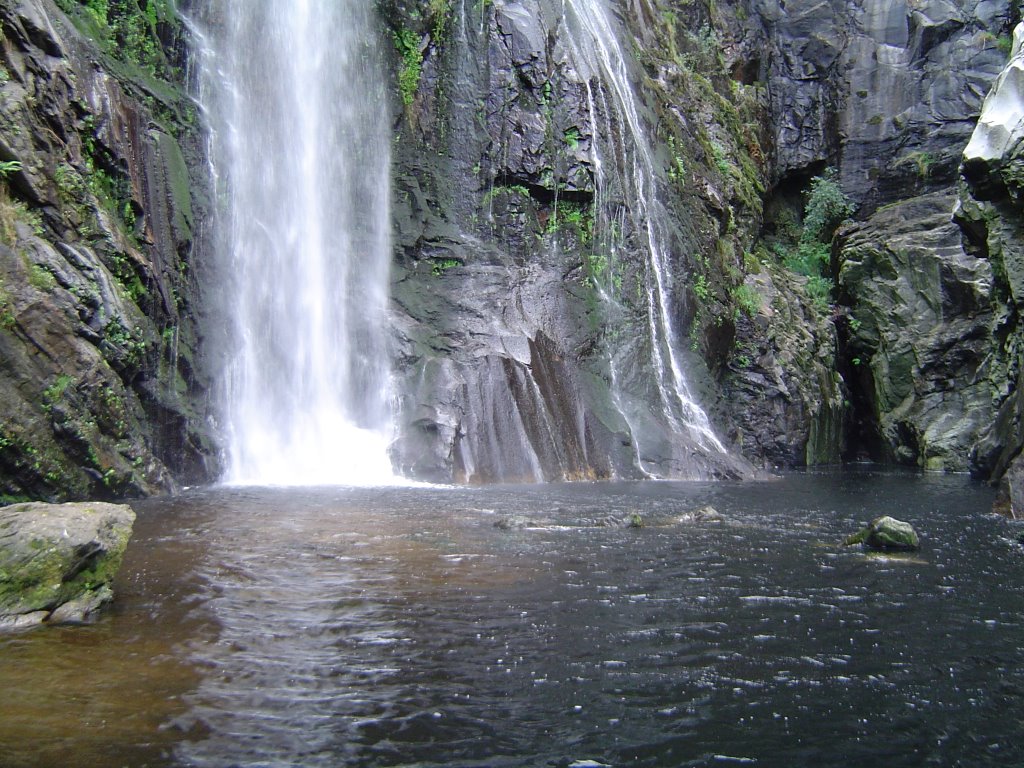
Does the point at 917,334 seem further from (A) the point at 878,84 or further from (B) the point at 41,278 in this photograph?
(B) the point at 41,278

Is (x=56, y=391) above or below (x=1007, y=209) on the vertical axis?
below

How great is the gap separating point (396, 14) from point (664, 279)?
1058 cm

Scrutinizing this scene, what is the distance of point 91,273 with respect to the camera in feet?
42.0

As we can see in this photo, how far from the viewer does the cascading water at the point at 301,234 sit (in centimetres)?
1750

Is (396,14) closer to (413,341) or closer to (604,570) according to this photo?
(413,341)

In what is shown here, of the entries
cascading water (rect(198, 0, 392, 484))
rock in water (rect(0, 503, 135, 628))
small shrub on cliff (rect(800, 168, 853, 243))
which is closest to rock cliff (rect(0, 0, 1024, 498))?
small shrub on cliff (rect(800, 168, 853, 243))

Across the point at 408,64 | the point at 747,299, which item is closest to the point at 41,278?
the point at 408,64

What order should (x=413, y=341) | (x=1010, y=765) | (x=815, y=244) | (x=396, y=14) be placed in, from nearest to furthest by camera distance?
(x=1010, y=765), (x=413, y=341), (x=396, y=14), (x=815, y=244)

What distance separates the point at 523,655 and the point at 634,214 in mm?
19194

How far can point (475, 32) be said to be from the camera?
22.5 m

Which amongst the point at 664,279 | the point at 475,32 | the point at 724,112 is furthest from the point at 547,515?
the point at 724,112

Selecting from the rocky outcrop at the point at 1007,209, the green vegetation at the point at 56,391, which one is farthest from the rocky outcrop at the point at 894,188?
the green vegetation at the point at 56,391

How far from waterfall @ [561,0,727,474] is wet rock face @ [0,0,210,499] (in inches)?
428

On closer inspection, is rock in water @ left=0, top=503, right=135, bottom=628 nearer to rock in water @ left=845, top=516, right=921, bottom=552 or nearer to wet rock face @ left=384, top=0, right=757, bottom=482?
rock in water @ left=845, top=516, right=921, bottom=552
